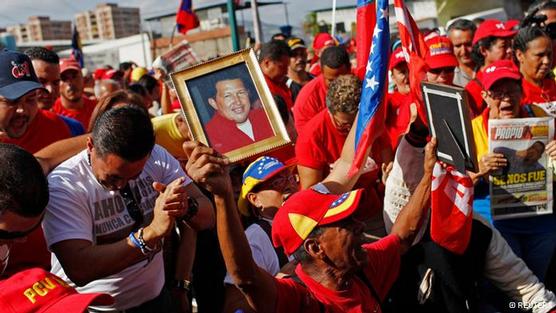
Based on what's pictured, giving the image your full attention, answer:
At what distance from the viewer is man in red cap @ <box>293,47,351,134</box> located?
6.07 m

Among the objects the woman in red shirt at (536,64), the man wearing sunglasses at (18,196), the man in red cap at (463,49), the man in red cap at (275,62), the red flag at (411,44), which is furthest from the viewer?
the man in red cap at (463,49)

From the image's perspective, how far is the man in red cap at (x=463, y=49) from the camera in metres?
7.10

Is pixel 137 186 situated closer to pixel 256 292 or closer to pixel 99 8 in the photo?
pixel 256 292

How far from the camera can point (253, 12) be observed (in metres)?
12.2

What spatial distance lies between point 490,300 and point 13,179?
2.88 meters

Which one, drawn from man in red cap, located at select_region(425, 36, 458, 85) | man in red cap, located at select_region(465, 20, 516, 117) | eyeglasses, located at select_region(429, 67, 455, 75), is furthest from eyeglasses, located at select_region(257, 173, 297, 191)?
man in red cap, located at select_region(465, 20, 516, 117)

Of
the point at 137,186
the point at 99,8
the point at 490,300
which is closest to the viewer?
the point at 137,186

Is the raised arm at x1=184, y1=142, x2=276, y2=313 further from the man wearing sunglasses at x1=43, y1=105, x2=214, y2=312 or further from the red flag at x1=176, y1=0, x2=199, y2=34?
the red flag at x1=176, y1=0, x2=199, y2=34

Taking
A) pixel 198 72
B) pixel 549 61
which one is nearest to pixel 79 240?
pixel 198 72

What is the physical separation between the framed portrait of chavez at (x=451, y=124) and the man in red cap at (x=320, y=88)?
2597 mm

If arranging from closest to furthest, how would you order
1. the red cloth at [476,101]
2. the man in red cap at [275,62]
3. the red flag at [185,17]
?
the red cloth at [476,101], the man in red cap at [275,62], the red flag at [185,17]

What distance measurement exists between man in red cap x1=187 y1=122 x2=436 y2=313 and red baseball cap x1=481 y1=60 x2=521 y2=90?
174 centimetres

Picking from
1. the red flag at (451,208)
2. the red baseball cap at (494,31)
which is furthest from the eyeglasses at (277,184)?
the red baseball cap at (494,31)

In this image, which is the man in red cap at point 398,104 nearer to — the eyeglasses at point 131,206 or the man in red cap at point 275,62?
the man in red cap at point 275,62
